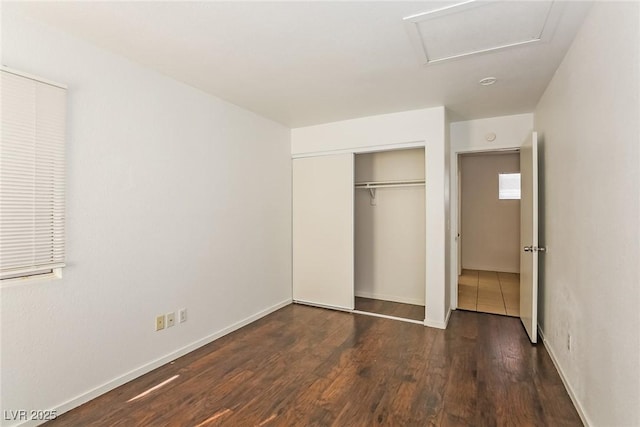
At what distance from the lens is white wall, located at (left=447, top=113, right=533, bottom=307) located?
3.63m

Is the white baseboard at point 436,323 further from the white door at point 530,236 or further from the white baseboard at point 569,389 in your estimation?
the white baseboard at point 569,389

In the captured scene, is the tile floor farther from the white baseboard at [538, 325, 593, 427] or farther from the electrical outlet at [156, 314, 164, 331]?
the electrical outlet at [156, 314, 164, 331]

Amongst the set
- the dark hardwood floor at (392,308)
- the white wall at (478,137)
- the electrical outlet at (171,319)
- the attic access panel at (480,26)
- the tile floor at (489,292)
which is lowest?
the dark hardwood floor at (392,308)

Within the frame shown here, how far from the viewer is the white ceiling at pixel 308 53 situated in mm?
1743

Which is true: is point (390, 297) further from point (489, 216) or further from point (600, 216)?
point (489, 216)

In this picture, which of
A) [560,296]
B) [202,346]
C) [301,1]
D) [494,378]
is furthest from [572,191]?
[202,346]

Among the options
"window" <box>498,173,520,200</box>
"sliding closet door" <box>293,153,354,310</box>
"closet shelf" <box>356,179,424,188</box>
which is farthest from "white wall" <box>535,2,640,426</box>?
"window" <box>498,173,520,200</box>

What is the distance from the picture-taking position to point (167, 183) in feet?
8.59

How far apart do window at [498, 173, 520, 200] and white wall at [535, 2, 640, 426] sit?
13.3 feet

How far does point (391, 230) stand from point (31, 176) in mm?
3723

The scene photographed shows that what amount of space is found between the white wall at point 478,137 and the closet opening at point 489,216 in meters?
2.00

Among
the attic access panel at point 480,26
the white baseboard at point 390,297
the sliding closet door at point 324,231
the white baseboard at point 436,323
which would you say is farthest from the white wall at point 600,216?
the sliding closet door at point 324,231

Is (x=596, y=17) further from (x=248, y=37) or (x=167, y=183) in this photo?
(x=167, y=183)

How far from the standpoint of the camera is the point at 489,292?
476 cm
